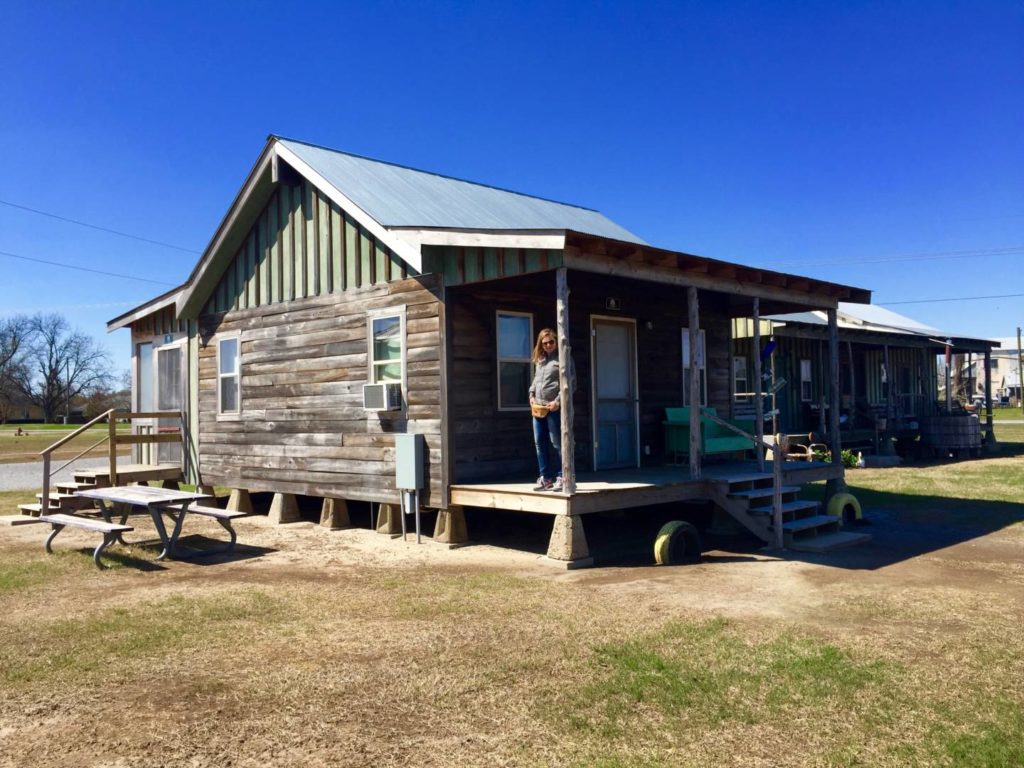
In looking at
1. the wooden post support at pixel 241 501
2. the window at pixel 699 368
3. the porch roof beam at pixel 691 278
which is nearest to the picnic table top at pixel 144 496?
the wooden post support at pixel 241 501

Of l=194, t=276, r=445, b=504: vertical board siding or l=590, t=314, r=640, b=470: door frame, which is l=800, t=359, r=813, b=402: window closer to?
l=590, t=314, r=640, b=470: door frame

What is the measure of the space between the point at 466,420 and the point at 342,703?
5.65m

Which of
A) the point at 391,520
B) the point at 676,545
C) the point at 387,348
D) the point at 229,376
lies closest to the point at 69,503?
the point at 229,376

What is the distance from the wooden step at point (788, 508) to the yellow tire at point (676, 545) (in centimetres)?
103

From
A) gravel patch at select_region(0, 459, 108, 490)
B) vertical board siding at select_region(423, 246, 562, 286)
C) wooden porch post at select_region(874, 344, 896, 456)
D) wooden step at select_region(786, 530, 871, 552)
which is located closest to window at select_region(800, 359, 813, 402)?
wooden porch post at select_region(874, 344, 896, 456)

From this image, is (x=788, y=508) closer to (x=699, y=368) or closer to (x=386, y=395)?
(x=699, y=368)

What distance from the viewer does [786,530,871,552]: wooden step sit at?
9633 millimetres

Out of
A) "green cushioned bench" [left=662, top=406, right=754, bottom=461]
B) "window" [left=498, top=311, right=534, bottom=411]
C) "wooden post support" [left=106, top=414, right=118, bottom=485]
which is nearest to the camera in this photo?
"window" [left=498, top=311, right=534, bottom=411]

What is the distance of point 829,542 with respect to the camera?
32.3ft

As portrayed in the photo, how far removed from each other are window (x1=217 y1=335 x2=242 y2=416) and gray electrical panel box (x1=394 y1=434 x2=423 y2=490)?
4.29m

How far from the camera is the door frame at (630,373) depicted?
11633 millimetres

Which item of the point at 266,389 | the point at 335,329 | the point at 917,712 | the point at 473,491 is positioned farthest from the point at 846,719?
the point at 266,389

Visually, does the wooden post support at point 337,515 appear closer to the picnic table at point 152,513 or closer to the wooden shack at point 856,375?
the picnic table at point 152,513

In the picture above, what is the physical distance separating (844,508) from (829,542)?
5.61 feet
